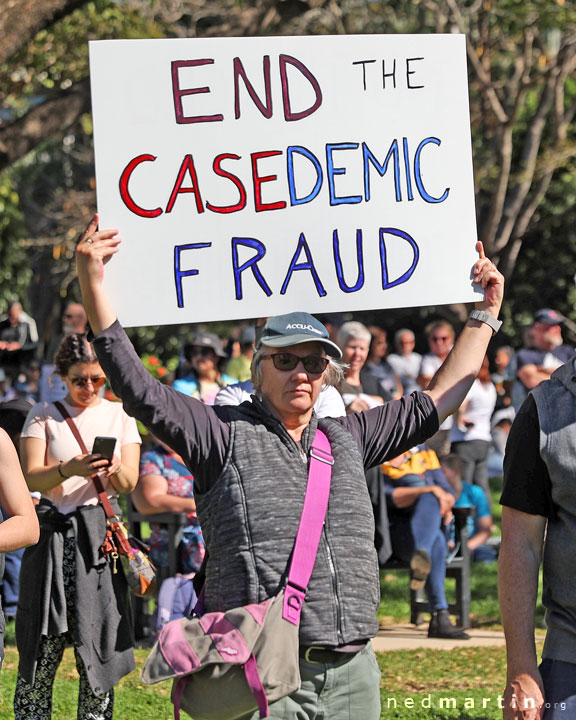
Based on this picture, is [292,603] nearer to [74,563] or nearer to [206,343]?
[74,563]

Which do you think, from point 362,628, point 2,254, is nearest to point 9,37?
point 362,628

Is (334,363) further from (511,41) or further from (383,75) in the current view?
(511,41)

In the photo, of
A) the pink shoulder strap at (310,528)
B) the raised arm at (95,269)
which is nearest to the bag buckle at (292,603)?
the pink shoulder strap at (310,528)

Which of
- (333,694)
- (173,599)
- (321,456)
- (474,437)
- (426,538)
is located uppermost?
Answer: (321,456)

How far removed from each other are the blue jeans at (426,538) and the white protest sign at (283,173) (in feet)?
12.9

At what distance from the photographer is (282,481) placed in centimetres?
321

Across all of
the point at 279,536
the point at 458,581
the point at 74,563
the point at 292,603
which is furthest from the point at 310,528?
the point at 458,581

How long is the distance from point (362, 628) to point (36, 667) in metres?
2.10

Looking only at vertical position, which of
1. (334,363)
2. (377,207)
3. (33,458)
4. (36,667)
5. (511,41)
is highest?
(511,41)

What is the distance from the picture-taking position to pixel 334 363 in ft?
12.0

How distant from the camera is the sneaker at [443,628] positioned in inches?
294

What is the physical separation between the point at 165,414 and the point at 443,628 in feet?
15.6

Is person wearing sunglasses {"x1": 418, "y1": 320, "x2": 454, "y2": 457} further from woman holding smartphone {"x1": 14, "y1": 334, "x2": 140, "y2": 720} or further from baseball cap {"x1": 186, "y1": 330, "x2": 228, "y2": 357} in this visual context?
woman holding smartphone {"x1": 14, "y1": 334, "x2": 140, "y2": 720}

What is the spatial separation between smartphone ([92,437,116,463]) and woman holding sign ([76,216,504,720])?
4.67ft
